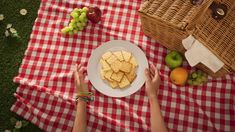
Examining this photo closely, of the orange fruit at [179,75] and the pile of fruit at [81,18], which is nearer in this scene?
the orange fruit at [179,75]

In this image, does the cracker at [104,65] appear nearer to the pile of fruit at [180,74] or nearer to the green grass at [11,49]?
the pile of fruit at [180,74]

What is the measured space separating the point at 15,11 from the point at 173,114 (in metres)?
1.84

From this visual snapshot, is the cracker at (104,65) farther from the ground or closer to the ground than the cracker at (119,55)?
closer to the ground

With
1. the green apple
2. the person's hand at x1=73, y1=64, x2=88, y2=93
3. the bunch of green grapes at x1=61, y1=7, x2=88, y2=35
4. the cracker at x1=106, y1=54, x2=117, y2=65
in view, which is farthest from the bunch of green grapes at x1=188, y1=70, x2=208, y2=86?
the bunch of green grapes at x1=61, y1=7, x2=88, y2=35

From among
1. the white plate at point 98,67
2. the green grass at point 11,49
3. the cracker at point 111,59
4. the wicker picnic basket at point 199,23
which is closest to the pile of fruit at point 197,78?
the wicker picnic basket at point 199,23

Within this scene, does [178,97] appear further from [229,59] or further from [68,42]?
[68,42]

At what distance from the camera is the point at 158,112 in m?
2.28

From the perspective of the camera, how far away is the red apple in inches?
101

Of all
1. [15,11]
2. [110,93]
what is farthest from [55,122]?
[15,11]

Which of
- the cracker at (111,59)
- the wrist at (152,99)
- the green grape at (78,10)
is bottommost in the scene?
the wrist at (152,99)

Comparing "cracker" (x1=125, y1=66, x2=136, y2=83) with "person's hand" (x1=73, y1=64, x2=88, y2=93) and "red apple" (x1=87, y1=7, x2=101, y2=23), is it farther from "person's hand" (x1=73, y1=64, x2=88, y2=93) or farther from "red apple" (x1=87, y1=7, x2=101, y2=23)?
"red apple" (x1=87, y1=7, x2=101, y2=23)

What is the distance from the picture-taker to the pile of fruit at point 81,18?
8.43 ft

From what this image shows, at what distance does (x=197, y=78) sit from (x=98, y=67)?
0.79 m

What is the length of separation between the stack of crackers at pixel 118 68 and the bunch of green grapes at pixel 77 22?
1.13 ft
